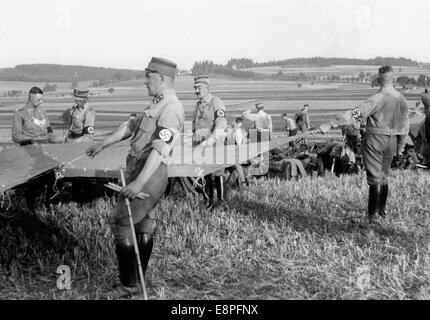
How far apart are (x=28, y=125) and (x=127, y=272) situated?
4.90 metres

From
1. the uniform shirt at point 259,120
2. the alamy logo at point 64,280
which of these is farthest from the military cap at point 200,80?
the uniform shirt at point 259,120

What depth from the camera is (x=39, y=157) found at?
290 inches

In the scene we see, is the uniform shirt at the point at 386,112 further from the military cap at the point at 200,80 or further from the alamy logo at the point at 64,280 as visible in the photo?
the alamy logo at the point at 64,280

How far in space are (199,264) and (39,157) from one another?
2.88 meters

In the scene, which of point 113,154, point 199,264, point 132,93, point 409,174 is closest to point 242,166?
point 113,154

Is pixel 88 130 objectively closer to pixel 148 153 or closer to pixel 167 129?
pixel 148 153

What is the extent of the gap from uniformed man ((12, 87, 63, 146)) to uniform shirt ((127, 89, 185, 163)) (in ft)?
14.7

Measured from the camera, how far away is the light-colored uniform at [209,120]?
332 inches

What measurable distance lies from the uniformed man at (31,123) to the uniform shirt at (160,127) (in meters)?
4.50

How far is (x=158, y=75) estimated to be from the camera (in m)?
4.84

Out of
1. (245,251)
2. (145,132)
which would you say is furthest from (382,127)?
(145,132)

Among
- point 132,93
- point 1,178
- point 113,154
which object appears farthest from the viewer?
point 132,93
